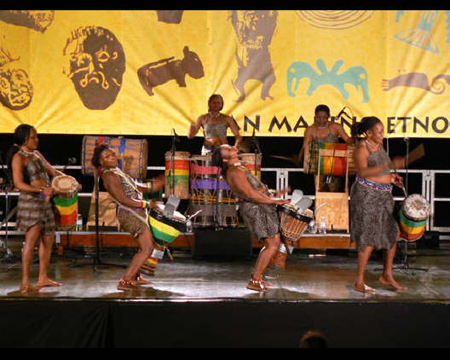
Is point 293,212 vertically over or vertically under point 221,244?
over

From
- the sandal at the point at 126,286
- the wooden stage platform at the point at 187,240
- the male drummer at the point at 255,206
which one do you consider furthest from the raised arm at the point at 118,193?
the wooden stage platform at the point at 187,240

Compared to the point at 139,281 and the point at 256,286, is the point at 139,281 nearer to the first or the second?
the point at 139,281

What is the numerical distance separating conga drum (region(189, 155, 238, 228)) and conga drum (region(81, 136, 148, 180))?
69cm

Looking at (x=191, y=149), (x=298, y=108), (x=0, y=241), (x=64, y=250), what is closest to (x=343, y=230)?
(x=298, y=108)

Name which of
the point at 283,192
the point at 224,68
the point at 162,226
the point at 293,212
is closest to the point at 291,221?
the point at 293,212

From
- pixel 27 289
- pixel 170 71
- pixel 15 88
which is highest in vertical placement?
pixel 170 71

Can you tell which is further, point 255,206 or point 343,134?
point 343,134

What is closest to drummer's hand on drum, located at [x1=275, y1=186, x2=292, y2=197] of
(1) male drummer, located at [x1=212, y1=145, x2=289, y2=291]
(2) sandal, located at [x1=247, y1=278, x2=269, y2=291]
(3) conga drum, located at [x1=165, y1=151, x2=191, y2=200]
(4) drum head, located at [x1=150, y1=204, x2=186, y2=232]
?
(1) male drummer, located at [x1=212, y1=145, x2=289, y2=291]

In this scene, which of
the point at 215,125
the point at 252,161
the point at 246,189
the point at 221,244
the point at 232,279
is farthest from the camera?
the point at 215,125

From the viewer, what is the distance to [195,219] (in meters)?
8.46

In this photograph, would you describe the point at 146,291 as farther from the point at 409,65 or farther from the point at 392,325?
the point at 409,65

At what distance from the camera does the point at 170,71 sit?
29.2ft

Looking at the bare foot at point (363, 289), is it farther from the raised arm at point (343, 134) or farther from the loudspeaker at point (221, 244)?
the raised arm at point (343, 134)

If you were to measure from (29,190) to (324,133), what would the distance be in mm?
3998
